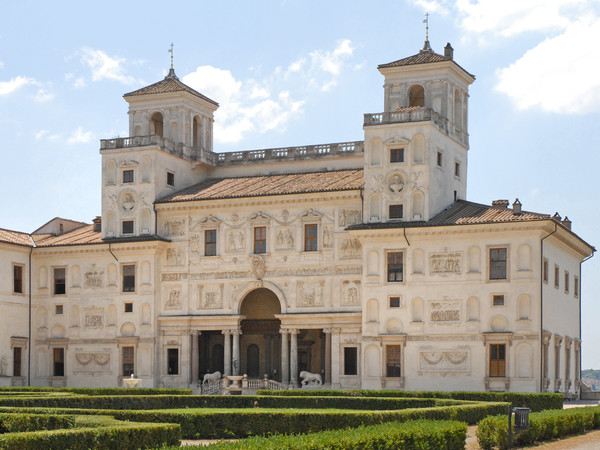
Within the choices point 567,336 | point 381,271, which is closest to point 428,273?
point 381,271

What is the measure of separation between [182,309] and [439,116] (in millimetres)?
17279

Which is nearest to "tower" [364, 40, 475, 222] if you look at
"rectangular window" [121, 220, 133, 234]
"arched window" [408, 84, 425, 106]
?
"arched window" [408, 84, 425, 106]

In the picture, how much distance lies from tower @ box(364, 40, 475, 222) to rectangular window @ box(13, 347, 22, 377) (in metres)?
21.3

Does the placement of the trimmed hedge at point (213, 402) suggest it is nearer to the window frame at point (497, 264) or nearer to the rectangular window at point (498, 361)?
the rectangular window at point (498, 361)

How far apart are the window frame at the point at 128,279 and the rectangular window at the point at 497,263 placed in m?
20.0

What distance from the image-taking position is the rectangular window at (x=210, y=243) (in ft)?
182

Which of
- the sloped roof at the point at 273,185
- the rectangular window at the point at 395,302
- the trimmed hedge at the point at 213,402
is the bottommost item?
the trimmed hedge at the point at 213,402

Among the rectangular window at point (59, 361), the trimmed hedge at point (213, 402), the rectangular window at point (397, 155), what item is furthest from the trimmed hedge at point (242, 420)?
the rectangular window at point (59, 361)

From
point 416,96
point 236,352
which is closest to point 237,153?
point 416,96

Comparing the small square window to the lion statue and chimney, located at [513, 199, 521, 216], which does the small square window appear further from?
the lion statue

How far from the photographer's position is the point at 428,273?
163ft

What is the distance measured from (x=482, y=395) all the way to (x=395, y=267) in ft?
35.2

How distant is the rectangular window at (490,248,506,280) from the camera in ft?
159

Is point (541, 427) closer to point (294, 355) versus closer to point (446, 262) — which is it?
point (446, 262)
